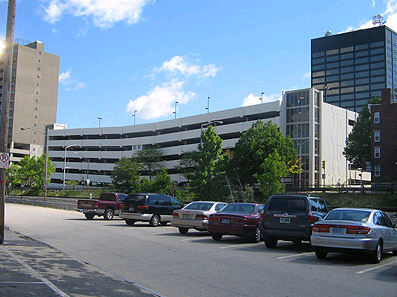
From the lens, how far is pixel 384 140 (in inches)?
2256

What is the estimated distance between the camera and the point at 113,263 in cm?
1098

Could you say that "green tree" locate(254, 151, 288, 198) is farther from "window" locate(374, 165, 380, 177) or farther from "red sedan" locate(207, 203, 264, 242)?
"window" locate(374, 165, 380, 177)

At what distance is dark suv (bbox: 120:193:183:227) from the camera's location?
22438 mm

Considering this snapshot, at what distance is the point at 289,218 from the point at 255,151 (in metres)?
45.5

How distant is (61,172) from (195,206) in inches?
4035

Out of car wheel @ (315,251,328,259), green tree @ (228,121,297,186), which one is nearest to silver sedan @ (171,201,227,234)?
car wheel @ (315,251,328,259)

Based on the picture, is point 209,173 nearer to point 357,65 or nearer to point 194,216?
point 194,216

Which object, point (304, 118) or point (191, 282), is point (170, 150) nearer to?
point (304, 118)

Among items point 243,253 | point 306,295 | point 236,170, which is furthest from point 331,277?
point 236,170

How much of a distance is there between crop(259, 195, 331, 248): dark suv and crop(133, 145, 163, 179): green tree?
8076cm

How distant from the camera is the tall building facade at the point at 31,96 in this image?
119312 mm

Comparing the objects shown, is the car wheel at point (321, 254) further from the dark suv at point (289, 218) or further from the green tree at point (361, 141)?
the green tree at point (361, 141)

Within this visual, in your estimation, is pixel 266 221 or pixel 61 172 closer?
pixel 266 221

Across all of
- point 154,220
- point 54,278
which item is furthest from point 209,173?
point 54,278
